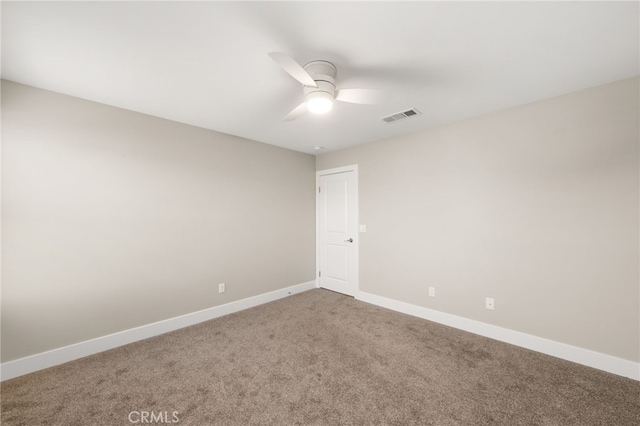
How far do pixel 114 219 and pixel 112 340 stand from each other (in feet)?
4.10

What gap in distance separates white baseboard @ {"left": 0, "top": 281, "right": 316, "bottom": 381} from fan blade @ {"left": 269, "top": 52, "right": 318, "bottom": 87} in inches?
118

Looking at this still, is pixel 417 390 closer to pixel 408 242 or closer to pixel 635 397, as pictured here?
pixel 635 397

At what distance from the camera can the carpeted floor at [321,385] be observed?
63.3 inches

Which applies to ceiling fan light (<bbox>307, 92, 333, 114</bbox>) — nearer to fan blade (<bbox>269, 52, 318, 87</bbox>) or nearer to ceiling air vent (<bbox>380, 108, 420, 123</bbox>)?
fan blade (<bbox>269, 52, 318, 87</bbox>)

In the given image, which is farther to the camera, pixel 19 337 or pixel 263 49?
pixel 19 337

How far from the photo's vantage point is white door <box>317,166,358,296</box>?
3.99 metres

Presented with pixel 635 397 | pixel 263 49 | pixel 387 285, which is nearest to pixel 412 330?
pixel 387 285

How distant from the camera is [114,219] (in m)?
2.48

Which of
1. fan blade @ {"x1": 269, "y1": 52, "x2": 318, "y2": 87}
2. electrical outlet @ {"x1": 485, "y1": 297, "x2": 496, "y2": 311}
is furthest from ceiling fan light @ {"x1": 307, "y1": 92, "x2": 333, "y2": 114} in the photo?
electrical outlet @ {"x1": 485, "y1": 297, "x2": 496, "y2": 311}

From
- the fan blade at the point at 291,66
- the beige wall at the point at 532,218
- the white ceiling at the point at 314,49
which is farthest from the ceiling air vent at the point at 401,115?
the fan blade at the point at 291,66

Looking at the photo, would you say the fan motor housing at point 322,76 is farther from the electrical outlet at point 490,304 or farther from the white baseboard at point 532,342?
the white baseboard at point 532,342

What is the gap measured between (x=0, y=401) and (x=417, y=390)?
308 cm

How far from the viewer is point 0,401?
5.62 ft

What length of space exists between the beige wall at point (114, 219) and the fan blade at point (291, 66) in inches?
82.7
